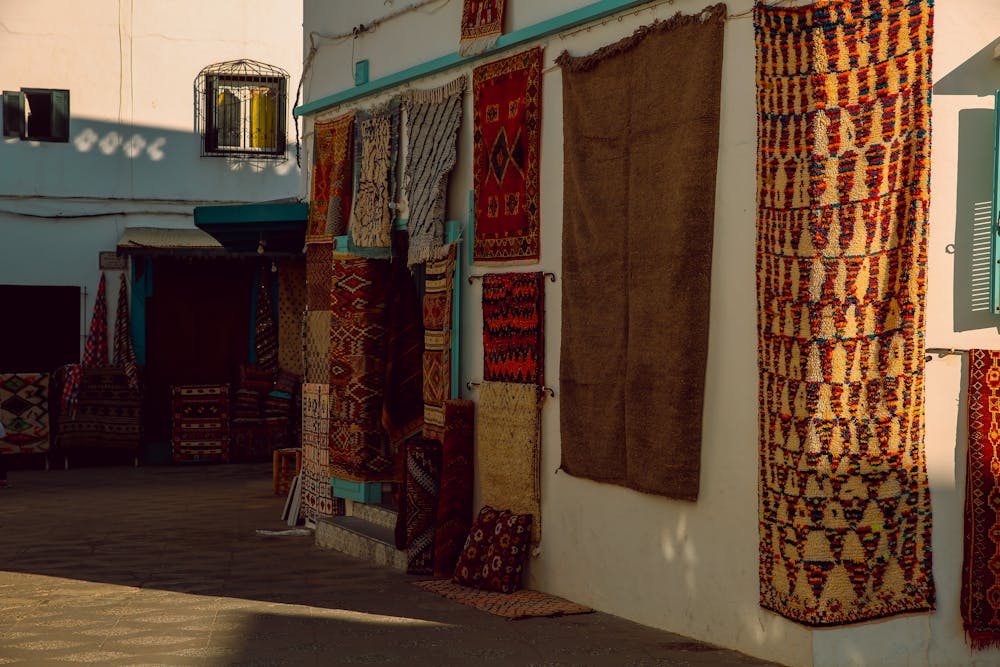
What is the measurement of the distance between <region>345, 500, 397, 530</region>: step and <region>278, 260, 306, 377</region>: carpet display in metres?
6.10

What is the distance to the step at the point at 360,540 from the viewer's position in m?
8.98

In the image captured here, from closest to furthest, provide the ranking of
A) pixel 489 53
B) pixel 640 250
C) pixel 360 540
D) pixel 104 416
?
pixel 640 250, pixel 489 53, pixel 360 540, pixel 104 416

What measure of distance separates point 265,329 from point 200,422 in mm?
1356

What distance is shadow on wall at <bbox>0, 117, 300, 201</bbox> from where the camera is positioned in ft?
52.9

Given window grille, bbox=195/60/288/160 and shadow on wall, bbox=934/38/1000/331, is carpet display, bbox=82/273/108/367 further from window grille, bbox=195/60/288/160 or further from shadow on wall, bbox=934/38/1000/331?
shadow on wall, bbox=934/38/1000/331

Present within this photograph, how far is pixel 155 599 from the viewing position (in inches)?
307

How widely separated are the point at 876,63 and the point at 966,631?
2.39 m

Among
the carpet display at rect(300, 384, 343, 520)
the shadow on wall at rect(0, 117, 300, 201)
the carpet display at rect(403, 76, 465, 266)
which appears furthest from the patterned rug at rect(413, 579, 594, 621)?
the shadow on wall at rect(0, 117, 300, 201)

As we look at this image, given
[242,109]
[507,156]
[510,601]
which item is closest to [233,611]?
[510,601]

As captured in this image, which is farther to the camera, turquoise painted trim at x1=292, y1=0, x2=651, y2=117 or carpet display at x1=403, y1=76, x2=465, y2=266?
carpet display at x1=403, y1=76, x2=465, y2=266

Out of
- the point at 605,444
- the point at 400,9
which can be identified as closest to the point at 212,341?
the point at 400,9

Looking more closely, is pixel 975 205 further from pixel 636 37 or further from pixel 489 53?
pixel 489 53

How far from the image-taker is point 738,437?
253 inches

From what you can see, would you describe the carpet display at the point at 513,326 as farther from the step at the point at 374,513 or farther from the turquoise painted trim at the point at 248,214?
the turquoise painted trim at the point at 248,214
